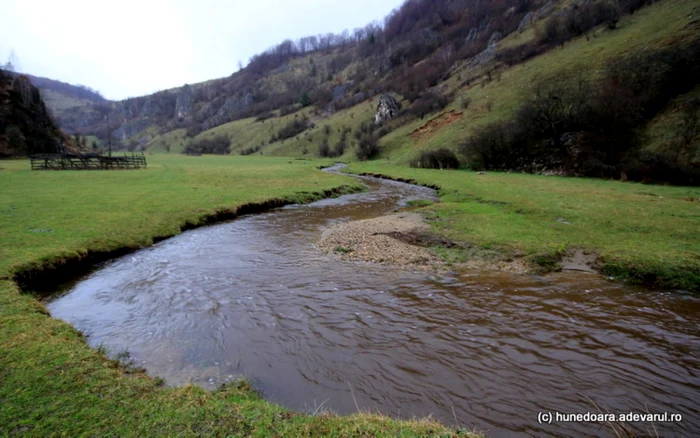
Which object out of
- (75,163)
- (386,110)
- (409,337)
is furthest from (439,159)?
(386,110)

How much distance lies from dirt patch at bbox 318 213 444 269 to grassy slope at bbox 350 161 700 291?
1.60 m

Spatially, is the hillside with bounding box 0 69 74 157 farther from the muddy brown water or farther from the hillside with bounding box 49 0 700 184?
the muddy brown water

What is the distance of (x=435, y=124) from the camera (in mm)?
80438

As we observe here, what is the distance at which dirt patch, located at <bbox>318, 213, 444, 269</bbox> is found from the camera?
1494 cm

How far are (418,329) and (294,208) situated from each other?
68.7 feet

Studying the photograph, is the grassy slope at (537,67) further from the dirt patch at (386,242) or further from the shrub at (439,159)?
the dirt patch at (386,242)

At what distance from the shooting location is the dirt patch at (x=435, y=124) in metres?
76.3

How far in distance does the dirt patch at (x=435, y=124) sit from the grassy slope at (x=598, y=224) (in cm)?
4978

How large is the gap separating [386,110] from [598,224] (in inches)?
4006

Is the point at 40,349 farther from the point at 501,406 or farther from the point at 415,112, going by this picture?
the point at 415,112

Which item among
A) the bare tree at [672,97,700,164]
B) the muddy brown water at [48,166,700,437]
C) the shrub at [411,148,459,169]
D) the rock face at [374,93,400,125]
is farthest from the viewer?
the rock face at [374,93,400,125]

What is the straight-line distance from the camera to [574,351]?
8.13 meters

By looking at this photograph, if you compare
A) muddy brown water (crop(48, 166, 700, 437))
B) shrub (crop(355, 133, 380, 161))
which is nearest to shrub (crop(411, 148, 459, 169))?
shrub (crop(355, 133, 380, 161))

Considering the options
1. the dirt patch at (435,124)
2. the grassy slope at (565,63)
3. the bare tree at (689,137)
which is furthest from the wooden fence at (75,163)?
the bare tree at (689,137)
